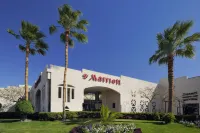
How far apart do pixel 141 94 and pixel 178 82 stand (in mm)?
6342

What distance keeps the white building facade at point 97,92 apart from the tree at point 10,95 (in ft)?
7.84

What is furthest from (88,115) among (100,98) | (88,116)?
(100,98)

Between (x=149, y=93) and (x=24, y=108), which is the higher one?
(x=149, y=93)

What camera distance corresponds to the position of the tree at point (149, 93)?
41.0 metres

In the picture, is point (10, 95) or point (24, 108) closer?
point (24, 108)

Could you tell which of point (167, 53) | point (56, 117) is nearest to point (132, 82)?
point (167, 53)

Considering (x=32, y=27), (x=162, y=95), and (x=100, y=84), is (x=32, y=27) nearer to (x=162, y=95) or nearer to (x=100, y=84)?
(x=100, y=84)

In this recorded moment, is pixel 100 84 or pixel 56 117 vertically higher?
pixel 100 84

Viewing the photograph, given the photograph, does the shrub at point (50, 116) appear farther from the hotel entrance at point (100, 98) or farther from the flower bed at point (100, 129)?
the hotel entrance at point (100, 98)

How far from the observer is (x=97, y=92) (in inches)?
1746

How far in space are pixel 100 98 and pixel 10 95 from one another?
16009mm

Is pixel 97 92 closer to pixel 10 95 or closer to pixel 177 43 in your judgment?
pixel 10 95

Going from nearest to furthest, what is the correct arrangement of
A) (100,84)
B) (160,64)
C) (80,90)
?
(160,64) → (80,90) → (100,84)

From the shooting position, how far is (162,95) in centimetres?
4359
